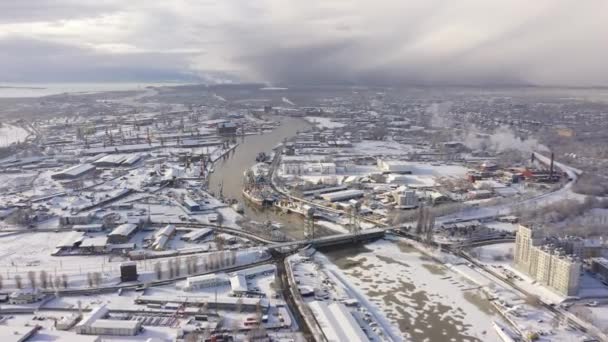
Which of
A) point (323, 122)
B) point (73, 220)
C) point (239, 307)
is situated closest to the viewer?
point (239, 307)

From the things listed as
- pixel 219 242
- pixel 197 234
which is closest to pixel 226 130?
pixel 197 234

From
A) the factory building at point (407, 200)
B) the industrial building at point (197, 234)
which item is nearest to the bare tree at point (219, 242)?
the industrial building at point (197, 234)

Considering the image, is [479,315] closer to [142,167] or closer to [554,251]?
[554,251]

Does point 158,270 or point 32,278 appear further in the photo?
point 158,270

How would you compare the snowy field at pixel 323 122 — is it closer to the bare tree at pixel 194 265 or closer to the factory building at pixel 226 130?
the factory building at pixel 226 130

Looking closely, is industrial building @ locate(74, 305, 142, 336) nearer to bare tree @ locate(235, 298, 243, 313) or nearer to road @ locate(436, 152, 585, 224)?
bare tree @ locate(235, 298, 243, 313)

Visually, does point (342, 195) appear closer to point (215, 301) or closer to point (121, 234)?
point (121, 234)
